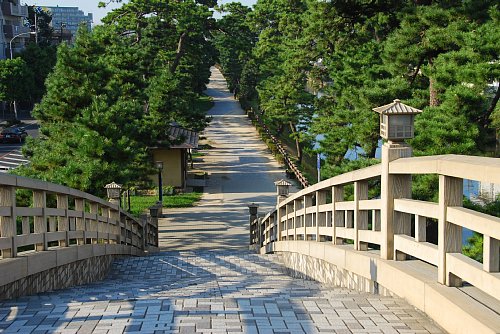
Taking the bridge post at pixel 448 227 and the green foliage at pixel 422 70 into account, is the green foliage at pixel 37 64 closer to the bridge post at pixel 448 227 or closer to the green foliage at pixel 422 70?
the green foliage at pixel 422 70

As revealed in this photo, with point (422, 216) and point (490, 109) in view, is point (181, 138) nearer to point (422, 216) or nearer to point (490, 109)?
point (490, 109)

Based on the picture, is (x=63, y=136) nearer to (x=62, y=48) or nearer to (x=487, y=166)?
(x=62, y=48)

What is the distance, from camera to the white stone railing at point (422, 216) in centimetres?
398

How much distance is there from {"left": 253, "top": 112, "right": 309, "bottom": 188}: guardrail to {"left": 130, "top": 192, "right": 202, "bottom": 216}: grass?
4928 mm

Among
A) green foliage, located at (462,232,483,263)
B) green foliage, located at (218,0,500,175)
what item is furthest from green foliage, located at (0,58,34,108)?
green foliage, located at (462,232,483,263)

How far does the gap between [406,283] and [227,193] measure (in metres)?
25.7

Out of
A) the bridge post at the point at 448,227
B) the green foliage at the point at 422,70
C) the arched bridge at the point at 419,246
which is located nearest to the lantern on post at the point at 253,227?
the green foliage at the point at 422,70

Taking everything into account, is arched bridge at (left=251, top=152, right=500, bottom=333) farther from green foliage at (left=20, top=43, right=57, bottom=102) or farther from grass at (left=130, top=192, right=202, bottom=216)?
green foliage at (left=20, top=43, right=57, bottom=102)

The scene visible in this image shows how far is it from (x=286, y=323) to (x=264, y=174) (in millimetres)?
31082

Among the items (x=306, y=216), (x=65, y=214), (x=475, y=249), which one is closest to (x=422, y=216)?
(x=65, y=214)

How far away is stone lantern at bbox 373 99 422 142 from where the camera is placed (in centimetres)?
600

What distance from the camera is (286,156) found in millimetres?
38688

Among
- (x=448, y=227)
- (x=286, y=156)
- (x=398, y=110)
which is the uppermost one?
(x=398, y=110)

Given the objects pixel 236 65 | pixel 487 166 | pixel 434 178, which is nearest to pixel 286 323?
pixel 487 166
